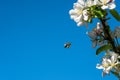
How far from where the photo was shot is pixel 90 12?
15.7 ft

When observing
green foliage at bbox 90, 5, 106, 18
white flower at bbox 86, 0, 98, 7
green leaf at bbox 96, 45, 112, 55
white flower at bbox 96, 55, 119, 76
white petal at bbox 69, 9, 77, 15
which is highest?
white petal at bbox 69, 9, 77, 15

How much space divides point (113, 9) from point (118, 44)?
465 mm

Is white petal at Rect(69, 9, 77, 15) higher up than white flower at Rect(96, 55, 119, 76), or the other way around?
white petal at Rect(69, 9, 77, 15)

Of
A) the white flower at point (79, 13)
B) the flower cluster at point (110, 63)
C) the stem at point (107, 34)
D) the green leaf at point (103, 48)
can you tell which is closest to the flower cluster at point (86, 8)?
the white flower at point (79, 13)

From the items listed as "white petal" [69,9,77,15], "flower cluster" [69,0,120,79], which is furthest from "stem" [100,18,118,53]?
"white petal" [69,9,77,15]

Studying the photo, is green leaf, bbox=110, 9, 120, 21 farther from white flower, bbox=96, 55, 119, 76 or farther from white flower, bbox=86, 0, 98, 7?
white flower, bbox=96, 55, 119, 76

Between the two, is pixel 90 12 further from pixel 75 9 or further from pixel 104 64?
pixel 104 64

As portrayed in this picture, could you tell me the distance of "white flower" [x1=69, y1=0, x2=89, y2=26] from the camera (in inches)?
185

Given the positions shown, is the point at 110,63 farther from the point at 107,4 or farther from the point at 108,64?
the point at 107,4

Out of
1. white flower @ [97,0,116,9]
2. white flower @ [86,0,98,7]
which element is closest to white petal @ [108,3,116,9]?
white flower @ [97,0,116,9]

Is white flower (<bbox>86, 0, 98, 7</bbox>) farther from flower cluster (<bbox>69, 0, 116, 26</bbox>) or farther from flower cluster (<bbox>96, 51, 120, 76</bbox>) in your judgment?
flower cluster (<bbox>96, 51, 120, 76</bbox>)

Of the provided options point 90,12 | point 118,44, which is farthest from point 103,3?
point 118,44

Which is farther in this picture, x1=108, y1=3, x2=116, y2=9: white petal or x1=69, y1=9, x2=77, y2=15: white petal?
x1=69, y1=9, x2=77, y2=15: white petal

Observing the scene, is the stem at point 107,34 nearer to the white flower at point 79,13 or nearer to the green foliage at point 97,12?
the green foliage at point 97,12
